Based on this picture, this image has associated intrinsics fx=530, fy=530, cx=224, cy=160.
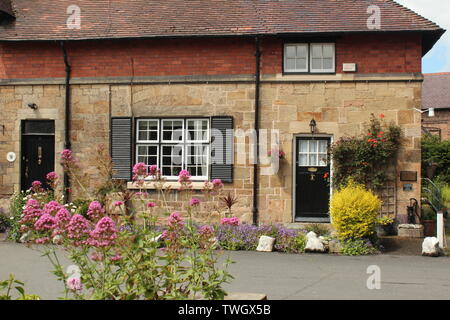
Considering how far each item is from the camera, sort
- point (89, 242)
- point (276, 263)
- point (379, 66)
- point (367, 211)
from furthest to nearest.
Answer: point (379, 66), point (367, 211), point (276, 263), point (89, 242)

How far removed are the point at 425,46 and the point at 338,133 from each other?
A: 10.7ft

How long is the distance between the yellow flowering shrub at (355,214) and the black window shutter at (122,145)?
18.2 feet

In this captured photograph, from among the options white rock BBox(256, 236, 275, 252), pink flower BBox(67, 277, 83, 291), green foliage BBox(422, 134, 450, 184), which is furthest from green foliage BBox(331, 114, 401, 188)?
green foliage BBox(422, 134, 450, 184)

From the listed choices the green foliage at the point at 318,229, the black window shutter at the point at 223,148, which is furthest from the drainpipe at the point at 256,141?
the green foliage at the point at 318,229

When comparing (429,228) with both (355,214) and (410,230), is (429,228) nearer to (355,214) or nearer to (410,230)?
(410,230)

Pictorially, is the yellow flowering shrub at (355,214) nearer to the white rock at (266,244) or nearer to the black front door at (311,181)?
the white rock at (266,244)

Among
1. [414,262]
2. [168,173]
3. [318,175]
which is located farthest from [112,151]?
[414,262]

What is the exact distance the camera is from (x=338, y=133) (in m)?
13.0

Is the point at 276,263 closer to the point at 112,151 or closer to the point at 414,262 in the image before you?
the point at 414,262

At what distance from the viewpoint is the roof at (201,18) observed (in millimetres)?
12984

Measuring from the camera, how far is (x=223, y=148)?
13.3 metres

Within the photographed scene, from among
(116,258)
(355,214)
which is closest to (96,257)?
(116,258)

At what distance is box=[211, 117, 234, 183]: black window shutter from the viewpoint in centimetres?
1320

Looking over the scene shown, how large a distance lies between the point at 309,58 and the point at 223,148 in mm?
3090
